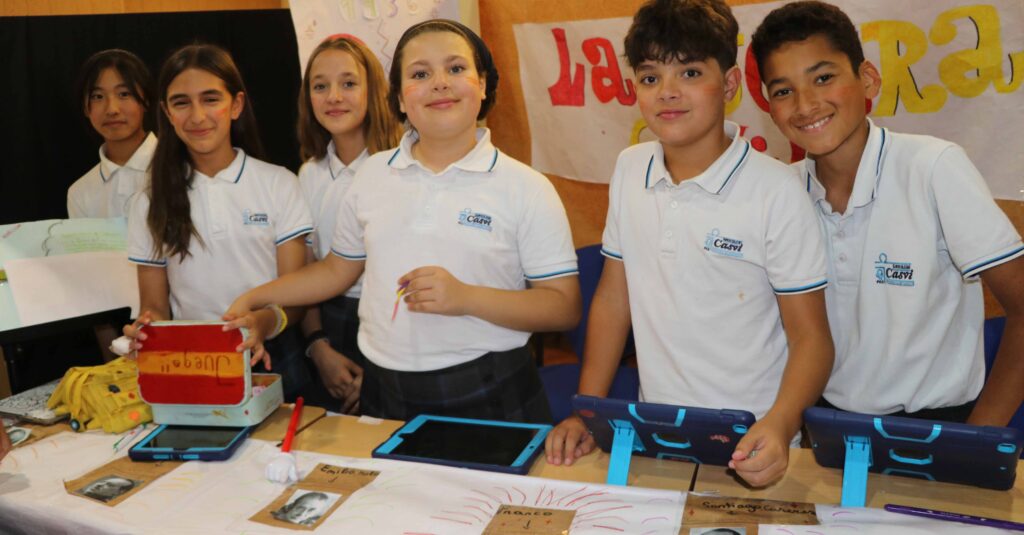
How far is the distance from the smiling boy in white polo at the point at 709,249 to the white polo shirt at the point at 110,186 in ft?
5.76

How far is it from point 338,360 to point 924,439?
60.7 inches

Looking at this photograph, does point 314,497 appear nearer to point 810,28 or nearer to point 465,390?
point 465,390

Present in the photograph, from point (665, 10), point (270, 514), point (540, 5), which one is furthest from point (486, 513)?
point (540, 5)

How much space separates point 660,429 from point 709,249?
39 centimetres

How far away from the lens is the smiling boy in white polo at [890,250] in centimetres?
158

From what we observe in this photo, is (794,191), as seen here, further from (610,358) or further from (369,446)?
(369,446)

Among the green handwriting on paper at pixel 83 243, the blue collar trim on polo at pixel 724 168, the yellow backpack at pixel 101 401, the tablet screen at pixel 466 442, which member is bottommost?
the tablet screen at pixel 466 442

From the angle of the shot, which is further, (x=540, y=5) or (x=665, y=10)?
(x=540, y=5)

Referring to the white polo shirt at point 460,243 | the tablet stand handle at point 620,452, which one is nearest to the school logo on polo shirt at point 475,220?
the white polo shirt at point 460,243

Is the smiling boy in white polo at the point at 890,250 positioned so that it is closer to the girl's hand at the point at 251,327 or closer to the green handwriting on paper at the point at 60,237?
the girl's hand at the point at 251,327

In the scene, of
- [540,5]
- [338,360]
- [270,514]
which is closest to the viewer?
[270,514]

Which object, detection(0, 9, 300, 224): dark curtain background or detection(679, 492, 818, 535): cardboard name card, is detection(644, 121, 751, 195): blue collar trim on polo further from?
detection(0, 9, 300, 224): dark curtain background

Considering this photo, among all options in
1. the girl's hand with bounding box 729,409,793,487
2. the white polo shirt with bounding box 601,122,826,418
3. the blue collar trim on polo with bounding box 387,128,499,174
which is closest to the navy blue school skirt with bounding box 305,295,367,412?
the blue collar trim on polo with bounding box 387,128,499,174

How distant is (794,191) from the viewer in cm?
155
